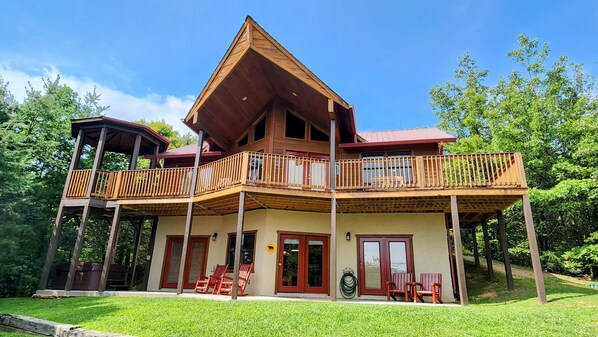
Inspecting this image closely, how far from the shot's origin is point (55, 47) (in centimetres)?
1386

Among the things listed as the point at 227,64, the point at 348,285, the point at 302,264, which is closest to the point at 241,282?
the point at 302,264

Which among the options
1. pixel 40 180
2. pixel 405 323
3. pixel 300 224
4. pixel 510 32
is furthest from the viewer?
pixel 510 32

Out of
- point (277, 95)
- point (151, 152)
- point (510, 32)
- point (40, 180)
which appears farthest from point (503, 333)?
point (510, 32)

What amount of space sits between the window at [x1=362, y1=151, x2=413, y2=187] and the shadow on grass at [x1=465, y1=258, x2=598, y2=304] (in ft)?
13.0

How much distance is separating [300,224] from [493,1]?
1247 cm

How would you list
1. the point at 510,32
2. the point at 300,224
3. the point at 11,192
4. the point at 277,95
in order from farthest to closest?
1. the point at 510,32
2. the point at 277,95
3. the point at 300,224
4. the point at 11,192

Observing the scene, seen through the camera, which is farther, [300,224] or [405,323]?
[300,224]

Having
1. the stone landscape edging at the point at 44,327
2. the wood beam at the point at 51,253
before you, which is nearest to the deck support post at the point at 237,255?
the stone landscape edging at the point at 44,327

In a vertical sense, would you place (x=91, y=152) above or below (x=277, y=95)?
below

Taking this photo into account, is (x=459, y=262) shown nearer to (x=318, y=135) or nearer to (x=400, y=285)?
(x=400, y=285)

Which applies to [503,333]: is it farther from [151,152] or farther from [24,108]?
[24,108]

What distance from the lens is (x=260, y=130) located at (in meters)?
12.8

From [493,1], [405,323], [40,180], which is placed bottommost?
[405,323]

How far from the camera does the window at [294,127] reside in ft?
40.4
